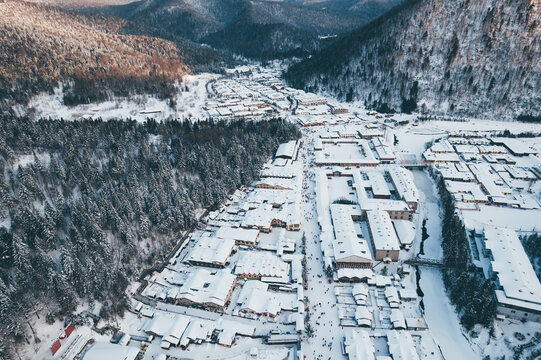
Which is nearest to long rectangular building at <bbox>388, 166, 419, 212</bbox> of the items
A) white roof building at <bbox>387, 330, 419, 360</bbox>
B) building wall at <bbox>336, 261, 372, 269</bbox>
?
building wall at <bbox>336, 261, 372, 269</bbox>

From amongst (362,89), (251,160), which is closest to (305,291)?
(251,160)

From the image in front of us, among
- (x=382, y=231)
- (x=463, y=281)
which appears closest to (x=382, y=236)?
(x=382, y=231)

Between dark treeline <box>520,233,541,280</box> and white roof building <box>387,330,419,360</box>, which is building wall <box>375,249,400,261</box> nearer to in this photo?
white roof building <box>387,330,419,360</box>

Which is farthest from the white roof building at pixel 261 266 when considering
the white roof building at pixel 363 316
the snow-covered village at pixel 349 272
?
the white roof building at pixel 363 316

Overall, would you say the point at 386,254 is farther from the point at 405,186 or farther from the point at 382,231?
the point at 405,186

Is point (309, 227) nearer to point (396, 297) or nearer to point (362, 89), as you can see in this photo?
point (396, 297)

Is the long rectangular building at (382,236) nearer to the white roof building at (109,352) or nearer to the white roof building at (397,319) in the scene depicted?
the white roof building at (397,319)
